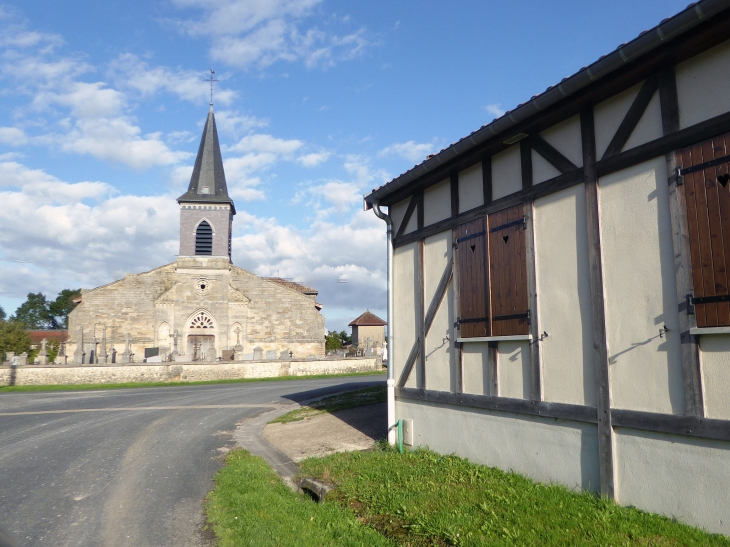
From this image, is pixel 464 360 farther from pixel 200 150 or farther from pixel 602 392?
pixel 200 150

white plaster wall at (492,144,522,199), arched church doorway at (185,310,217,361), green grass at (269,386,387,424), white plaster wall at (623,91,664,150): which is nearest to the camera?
white plaster wall at (623,91,664,150)

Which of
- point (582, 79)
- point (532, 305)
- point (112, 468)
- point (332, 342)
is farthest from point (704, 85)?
point (332, 342)

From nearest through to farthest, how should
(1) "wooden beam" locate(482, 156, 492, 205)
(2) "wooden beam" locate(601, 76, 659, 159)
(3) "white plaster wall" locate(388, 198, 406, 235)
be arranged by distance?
(2) "wooden beam" locate(601, 76, 659, 159) < (1) "wooden beam" locate(482, 156, 492, 205) < (3) "white plaster wall" locate(388, 198, 406, 235)

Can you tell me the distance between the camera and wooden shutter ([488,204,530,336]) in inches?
251

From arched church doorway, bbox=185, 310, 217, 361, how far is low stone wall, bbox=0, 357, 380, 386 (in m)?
8.70

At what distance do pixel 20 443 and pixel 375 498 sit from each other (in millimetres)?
8824

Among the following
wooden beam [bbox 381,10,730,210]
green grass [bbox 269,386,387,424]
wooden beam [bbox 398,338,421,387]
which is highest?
wooden beam [bbox 381,10,730,210]

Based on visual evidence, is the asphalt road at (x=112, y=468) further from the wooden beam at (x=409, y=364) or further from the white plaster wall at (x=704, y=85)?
the white plaster wall at (x=704, y=85)

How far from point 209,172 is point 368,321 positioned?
25.1m

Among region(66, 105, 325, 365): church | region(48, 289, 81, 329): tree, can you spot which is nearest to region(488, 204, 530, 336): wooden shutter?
region(66, 105, 325, 365): church

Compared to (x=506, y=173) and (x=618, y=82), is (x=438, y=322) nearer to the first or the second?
(x=506, y=173)

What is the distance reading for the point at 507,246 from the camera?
6.66 m

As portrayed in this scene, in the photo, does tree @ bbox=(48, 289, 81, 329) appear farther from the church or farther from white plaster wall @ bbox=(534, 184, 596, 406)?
white plaster wall @ bbox=(534, 184, 596, 406)

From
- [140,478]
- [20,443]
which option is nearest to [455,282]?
[140,478]
